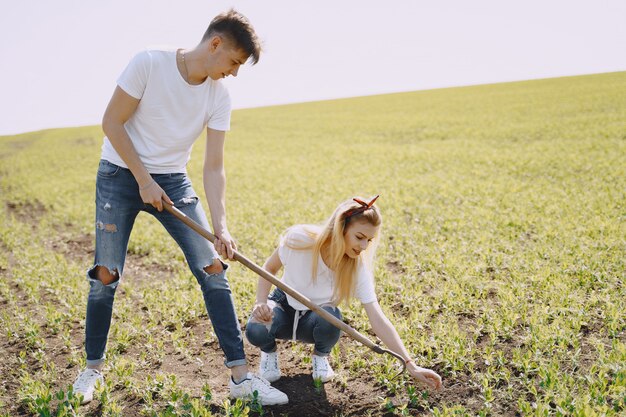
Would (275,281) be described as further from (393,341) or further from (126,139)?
(126,139)

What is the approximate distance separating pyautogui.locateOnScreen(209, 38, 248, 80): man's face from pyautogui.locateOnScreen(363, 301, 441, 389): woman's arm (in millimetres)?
1755

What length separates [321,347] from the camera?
12.9 ft

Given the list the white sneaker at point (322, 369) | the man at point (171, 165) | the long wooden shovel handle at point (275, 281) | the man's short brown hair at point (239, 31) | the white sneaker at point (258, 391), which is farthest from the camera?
the white sneaker at point (322, 369)

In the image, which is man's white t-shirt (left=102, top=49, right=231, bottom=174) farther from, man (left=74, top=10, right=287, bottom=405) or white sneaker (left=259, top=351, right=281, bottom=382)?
white sneaker (left=259, top=351, right=281, bottom=382)

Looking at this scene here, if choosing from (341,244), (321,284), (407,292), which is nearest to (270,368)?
(321,284)

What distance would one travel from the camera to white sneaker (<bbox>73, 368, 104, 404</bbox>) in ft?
12.0

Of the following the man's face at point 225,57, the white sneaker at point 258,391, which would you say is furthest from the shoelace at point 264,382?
the man's face at point 225,57

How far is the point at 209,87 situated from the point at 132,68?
0.48 metres

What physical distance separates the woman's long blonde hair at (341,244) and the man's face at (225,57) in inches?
42.6

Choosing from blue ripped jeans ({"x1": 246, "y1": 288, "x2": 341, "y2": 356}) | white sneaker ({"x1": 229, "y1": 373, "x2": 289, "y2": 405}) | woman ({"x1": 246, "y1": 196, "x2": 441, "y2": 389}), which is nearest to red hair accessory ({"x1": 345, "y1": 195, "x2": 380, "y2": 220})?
woman ({"x1": 246, "y1": 196, "x2": 441, "y2": 389})

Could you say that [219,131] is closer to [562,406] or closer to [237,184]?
[562,406]

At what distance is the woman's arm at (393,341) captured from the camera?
132 inches

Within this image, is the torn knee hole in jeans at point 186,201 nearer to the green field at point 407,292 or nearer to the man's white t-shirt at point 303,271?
the man's white t-shirt at point 303,271

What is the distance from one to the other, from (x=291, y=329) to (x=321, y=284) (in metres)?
0.40
